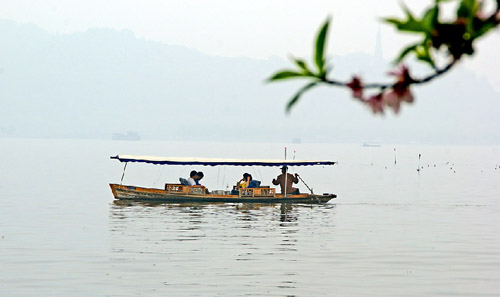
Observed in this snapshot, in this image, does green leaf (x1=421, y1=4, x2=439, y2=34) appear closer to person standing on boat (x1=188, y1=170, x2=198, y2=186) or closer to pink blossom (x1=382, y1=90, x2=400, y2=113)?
pink blossom (x1=382, y1=90, x2=400, y2=113)

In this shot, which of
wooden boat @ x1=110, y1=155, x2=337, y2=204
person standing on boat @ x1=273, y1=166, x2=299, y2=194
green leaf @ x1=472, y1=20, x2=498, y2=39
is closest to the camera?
green leaf @ x1=472, y1=20, x2=498, y2=39

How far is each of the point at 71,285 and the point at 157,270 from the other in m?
3.68

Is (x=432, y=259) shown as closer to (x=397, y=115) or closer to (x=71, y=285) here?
(x=71, y=285)

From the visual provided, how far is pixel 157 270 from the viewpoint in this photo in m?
29.4

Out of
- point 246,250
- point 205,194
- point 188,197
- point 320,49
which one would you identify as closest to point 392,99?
point 320,49

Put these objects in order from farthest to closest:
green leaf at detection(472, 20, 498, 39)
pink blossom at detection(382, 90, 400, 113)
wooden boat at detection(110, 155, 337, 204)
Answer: wooden boat at detection(110, 155, 337, 204) → pink blossom at detection(382, 90, 400, 113) → green leaf at detection(472, 20, 498, 39)

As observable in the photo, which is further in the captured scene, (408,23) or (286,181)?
(286,181)

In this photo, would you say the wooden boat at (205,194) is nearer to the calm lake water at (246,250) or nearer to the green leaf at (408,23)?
the calm lake water at (246,250)

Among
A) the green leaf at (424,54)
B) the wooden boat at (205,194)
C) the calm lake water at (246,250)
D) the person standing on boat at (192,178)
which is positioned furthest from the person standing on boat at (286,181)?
the green leaf at (424,54)

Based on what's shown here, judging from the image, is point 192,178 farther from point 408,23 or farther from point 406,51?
point 408,23

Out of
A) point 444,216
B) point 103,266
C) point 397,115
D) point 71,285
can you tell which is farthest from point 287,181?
point 397,115

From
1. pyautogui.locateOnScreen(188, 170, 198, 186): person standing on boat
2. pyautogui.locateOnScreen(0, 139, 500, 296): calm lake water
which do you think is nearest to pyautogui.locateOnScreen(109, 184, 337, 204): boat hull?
pyautogui.locateOnScreen(0, 139, 500, 296): calm lake water

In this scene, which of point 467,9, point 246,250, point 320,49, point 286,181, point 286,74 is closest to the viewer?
point 467,9

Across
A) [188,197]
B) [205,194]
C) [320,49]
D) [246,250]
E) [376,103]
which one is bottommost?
[376,103]
